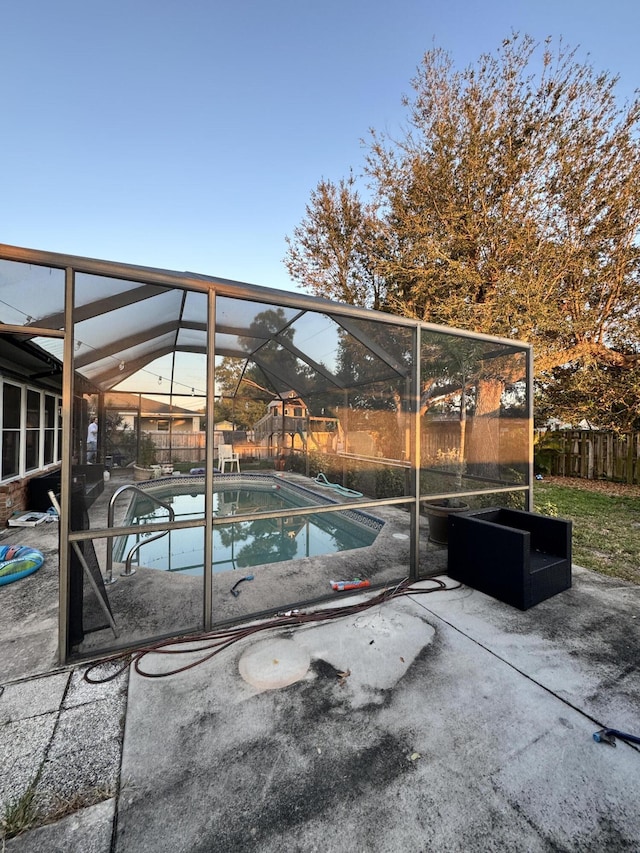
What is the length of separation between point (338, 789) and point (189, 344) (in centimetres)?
641

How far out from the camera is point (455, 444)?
4.77 m

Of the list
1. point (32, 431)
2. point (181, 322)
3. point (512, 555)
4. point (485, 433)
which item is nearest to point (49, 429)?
point (32, 431)

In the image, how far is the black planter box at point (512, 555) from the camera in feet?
9.16

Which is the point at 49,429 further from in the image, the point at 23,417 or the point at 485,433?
the point at 485,433

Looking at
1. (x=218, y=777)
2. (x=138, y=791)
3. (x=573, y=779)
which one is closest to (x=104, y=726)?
(x=138, y=791)

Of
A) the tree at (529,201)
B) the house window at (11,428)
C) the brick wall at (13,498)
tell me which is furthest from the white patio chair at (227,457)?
the tree at (529,201)

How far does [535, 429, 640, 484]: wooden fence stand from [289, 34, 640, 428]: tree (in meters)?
2.37

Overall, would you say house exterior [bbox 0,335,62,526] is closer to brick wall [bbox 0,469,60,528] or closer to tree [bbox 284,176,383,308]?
brick wall [bbox 0,469,60,528]

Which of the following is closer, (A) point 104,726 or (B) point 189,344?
(A) point 104,726

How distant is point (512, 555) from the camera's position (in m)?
2.83

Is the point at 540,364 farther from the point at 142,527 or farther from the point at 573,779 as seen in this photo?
the point at 142,527

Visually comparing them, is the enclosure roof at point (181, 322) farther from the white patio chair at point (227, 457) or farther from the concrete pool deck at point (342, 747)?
the white patio chair at point (227, 457)

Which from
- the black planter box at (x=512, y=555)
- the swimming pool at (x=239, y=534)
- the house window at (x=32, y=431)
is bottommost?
the swimming pool at (x=239, y=534)

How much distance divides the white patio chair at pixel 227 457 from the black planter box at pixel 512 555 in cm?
764
